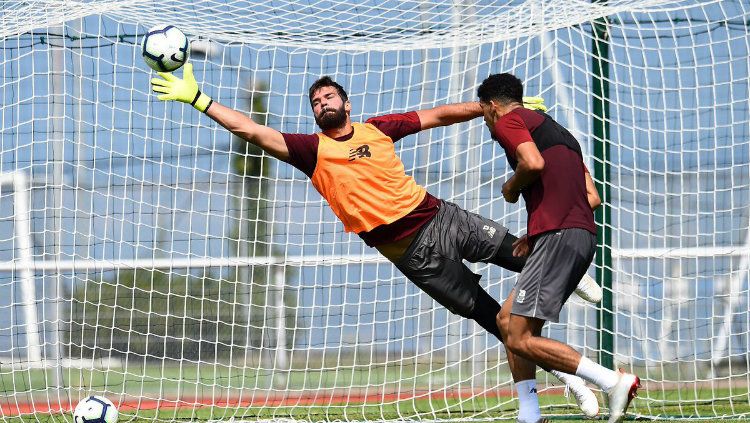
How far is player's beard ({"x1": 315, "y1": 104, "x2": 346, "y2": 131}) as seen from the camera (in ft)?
21.6

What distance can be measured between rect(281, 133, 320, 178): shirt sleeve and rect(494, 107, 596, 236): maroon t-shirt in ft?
4.04

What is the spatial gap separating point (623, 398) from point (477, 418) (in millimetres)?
2727

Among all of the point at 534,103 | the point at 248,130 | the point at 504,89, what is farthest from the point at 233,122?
the point at 534,103

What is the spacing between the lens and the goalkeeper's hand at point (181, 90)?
6.21 m

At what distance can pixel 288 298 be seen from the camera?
11.3 metres

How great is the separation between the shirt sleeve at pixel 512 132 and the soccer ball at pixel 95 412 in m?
2.98

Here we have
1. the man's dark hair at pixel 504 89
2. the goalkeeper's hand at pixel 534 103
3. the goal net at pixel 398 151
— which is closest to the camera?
the man's dark hair at pixel 504 89

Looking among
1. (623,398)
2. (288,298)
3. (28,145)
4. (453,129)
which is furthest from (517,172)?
(288,298)

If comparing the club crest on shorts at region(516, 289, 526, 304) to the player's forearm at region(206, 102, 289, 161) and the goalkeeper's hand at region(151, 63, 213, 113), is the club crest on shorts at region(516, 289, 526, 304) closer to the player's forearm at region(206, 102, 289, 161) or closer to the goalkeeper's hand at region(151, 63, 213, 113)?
the player's forearm at region(206, 102, 289, 161)

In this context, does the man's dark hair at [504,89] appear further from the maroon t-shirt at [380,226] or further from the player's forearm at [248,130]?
the player's forearm at [248,130]

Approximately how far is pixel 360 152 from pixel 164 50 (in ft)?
4.49

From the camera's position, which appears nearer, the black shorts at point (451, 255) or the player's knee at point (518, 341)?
the player's knee at point (518, 341)

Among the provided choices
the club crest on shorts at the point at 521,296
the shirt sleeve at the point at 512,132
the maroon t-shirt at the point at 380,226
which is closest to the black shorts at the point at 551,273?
the club crest on shorts at the point at 521,296

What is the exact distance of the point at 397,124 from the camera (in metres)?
6.84
